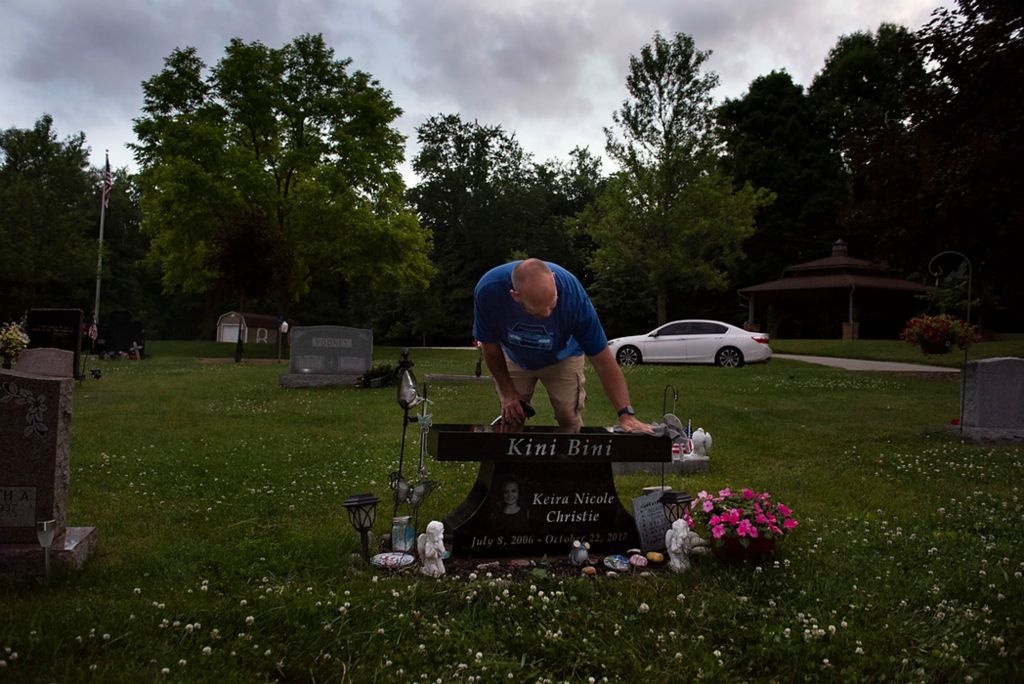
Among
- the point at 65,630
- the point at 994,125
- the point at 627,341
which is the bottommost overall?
the point at 65,630

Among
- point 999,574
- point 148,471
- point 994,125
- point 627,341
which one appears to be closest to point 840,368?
point 627,341

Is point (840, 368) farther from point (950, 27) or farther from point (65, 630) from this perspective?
point (65, 630)

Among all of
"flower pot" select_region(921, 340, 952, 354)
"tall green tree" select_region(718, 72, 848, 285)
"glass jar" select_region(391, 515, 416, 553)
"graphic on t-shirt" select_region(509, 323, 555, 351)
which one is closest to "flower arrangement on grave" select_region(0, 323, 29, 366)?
"glass jar" select_region(391, 515, 416, 553)

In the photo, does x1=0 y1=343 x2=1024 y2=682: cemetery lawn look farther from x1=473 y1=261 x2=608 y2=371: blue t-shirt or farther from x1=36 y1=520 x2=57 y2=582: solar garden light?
x1=473 y1=261 x2=608 y2=371: blue t-shirt

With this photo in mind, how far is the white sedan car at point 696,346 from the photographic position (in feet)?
67.7

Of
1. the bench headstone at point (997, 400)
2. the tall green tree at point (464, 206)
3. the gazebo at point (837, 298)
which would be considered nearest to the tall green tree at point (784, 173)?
the gazebo at point (837, 298)

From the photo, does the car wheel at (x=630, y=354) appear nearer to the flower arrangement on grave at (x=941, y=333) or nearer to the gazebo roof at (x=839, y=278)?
the flower arrangement on grave at (x=941, y=333)

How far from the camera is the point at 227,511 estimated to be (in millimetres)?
5676

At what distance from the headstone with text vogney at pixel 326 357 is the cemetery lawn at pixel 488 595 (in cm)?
845

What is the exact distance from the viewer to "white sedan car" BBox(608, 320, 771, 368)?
67.7 ft

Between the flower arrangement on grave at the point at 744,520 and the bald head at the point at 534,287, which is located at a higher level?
the bald head at the point at 534,287

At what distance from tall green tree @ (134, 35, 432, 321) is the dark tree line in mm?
100

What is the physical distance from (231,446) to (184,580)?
15.1ft

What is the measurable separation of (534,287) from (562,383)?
1213mm
